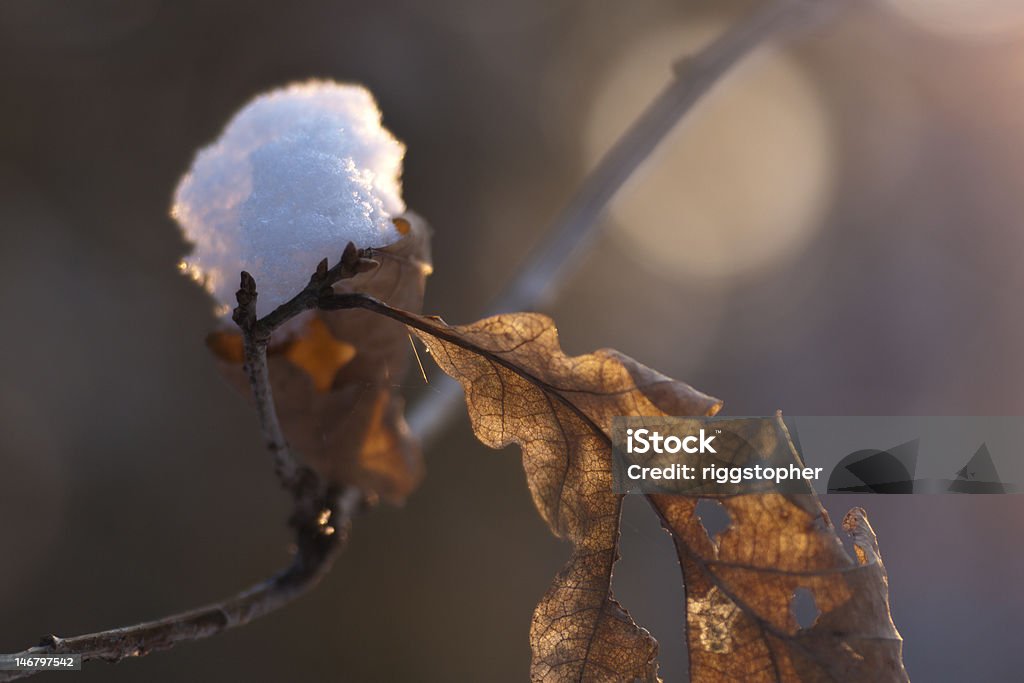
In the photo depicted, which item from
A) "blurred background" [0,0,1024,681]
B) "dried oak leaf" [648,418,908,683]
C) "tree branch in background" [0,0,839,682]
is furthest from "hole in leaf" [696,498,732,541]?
"blurred background" [0,0,1024,681]

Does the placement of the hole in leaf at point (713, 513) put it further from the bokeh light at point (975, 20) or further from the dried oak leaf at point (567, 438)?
the bokeh light at point (975, 20)

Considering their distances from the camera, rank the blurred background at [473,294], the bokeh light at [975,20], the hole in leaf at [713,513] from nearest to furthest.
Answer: the hole in leaf at [713,513]
the blurred background at [473,294]
the bokeh light at [975,20]

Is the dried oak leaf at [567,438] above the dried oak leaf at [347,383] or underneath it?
underneath

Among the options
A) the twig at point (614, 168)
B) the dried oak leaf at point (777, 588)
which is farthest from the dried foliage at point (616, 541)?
the twig at point (614, 168)

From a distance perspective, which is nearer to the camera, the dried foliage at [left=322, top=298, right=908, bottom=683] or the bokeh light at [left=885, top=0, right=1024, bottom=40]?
the dried foliage at [left=322, top=298, right=908, bottom=683]

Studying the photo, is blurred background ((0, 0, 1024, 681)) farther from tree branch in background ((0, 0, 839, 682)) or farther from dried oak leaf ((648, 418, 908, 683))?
dried oak leaf ((648, 418, 908, 683))

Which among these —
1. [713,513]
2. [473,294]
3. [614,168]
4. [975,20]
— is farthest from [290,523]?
[975,20]

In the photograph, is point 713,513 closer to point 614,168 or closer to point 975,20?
point 614,168

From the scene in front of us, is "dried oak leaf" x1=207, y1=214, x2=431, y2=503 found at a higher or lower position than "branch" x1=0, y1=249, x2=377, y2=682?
higher
